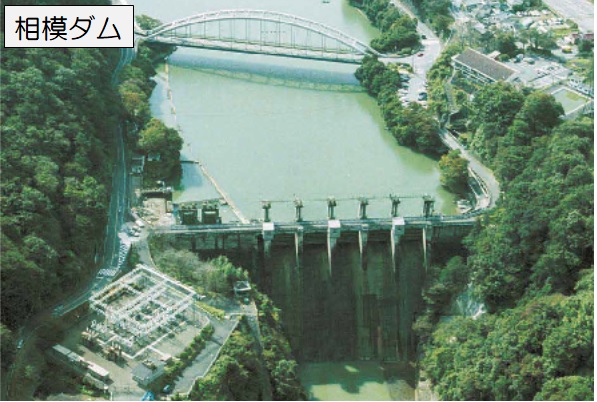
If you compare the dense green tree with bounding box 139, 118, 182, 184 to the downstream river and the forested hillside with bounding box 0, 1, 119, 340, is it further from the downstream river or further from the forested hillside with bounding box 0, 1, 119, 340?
the forested hillside with bounding box 0, 1, 119, 340

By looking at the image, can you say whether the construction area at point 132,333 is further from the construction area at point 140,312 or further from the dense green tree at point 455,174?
the dense green tree at point 455,174

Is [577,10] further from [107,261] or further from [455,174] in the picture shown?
[107,261]

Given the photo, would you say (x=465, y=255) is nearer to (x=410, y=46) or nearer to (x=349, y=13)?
(x=410, y=46)

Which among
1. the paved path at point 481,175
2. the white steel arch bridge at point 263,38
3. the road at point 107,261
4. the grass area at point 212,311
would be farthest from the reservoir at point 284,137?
the grass area at point 212,311

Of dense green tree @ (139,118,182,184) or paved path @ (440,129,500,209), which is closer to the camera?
paved path @ (440,129,500,209)

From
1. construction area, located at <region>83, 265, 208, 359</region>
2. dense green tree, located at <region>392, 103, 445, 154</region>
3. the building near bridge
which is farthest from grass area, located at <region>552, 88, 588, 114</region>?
construction area, located at <region>83, 265, 208, 359</region>

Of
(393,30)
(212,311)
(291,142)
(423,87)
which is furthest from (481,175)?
(393,30)
